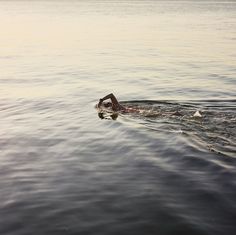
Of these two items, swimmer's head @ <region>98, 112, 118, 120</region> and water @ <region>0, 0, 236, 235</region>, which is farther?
swimmer's head @ <region>98, 112, 118, 120</region>

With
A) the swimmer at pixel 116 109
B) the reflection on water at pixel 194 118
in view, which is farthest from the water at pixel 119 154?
the swimmer at pixel 116 109

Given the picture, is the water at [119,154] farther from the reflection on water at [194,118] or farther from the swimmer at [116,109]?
the swimmer at [116,109]

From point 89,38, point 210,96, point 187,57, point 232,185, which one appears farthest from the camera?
point 89,38

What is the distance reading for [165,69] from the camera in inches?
1160

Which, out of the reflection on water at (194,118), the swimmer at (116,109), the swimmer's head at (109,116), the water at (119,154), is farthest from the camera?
the swimmer's head at (109,116)

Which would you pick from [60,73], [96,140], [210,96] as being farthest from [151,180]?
[60,73]

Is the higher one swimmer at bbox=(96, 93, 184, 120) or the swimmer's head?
swimmer at bbox=(96, 93, 184, 120)

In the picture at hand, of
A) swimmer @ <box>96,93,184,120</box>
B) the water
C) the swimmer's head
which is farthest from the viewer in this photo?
the swimmer's head

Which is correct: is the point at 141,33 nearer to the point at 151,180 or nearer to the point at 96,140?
the point at 96,140

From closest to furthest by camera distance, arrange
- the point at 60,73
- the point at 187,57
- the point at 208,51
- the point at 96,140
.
Answer: 1. the point at 96,140
2. the point at 60,73
3. the point at 187,57
4. the point at 208,51

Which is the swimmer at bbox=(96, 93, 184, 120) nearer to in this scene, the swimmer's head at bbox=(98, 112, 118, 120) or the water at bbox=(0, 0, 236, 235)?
the swimmer's head at bbox=(98, 112, 118, 120)

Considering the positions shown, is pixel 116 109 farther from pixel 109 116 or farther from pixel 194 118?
pixel 194 118

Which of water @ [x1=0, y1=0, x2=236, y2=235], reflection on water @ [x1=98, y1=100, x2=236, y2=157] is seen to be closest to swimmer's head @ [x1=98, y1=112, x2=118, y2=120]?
reflection on water @ [x1=98, y1=100, x2=236, y2=157]

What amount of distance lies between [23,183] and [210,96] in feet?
40.4
